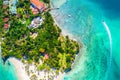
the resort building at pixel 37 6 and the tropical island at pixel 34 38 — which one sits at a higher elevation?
the resort building at pixel 37 6

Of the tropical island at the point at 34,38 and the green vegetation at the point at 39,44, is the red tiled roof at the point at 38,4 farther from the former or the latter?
the green vegetation at the point at 39,44

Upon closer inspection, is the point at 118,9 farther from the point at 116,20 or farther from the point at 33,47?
the point at 33,47

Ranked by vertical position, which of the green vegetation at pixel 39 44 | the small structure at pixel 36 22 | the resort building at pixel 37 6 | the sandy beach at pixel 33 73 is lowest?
the sandy beach at pixel 33 73

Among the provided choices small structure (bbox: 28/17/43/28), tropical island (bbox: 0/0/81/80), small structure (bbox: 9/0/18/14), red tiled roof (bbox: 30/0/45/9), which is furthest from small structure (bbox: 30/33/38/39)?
small structure (bbox: 9/0/18/14)

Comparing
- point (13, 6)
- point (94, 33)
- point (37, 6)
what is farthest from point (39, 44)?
point (94, 33)

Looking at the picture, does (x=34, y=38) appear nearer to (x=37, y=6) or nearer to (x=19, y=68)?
(x=37, y=6)

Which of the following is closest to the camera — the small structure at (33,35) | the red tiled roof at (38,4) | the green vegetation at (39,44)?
the green vegetation at (39,44)

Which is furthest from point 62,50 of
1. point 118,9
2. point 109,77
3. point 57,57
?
point 118,9

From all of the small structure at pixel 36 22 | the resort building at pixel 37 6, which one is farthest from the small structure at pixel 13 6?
the small structure at pixel 36 22
